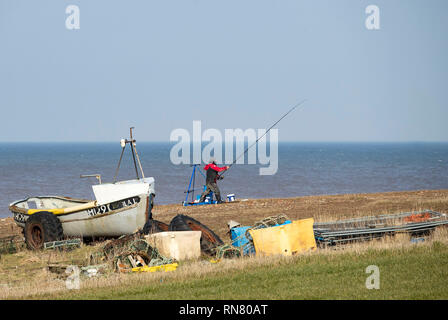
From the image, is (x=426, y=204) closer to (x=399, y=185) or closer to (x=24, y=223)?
(x=24, y=223)

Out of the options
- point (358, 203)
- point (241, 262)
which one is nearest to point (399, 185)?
point (358, 203)

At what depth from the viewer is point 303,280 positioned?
33.9ft

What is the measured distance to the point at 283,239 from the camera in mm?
13430

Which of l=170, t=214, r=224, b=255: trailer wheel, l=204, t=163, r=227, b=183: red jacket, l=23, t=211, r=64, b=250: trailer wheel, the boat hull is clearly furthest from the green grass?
l=204, t=163, r=227, b=183: red jacket

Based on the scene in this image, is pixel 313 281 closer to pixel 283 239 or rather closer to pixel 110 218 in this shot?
pixel 283 239

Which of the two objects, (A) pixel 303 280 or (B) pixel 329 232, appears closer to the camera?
(A) pixel 303 280

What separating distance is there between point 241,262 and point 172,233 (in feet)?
A: 8.38

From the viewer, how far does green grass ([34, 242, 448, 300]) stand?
935 cm

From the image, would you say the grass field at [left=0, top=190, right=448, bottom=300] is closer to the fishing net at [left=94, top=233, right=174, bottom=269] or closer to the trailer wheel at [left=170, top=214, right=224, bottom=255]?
the fishing net at [left=94, top=233, right=174, bottom=269]

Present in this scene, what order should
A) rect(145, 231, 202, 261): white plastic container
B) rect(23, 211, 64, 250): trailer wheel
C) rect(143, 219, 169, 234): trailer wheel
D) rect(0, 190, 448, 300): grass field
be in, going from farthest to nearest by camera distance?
rect(23, 211, 64, 250): trailer wheel, rect(143, 219, 169, 234): trailer wheel, rect(145, 231, 202, 261): white plastic container, rect(0, 190, 448, 300): grass field

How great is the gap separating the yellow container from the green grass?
109cm

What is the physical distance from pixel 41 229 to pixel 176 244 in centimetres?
565

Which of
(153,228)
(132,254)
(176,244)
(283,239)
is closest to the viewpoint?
(283,239)

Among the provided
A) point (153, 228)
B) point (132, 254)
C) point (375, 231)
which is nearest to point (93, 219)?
point (153, 228)
